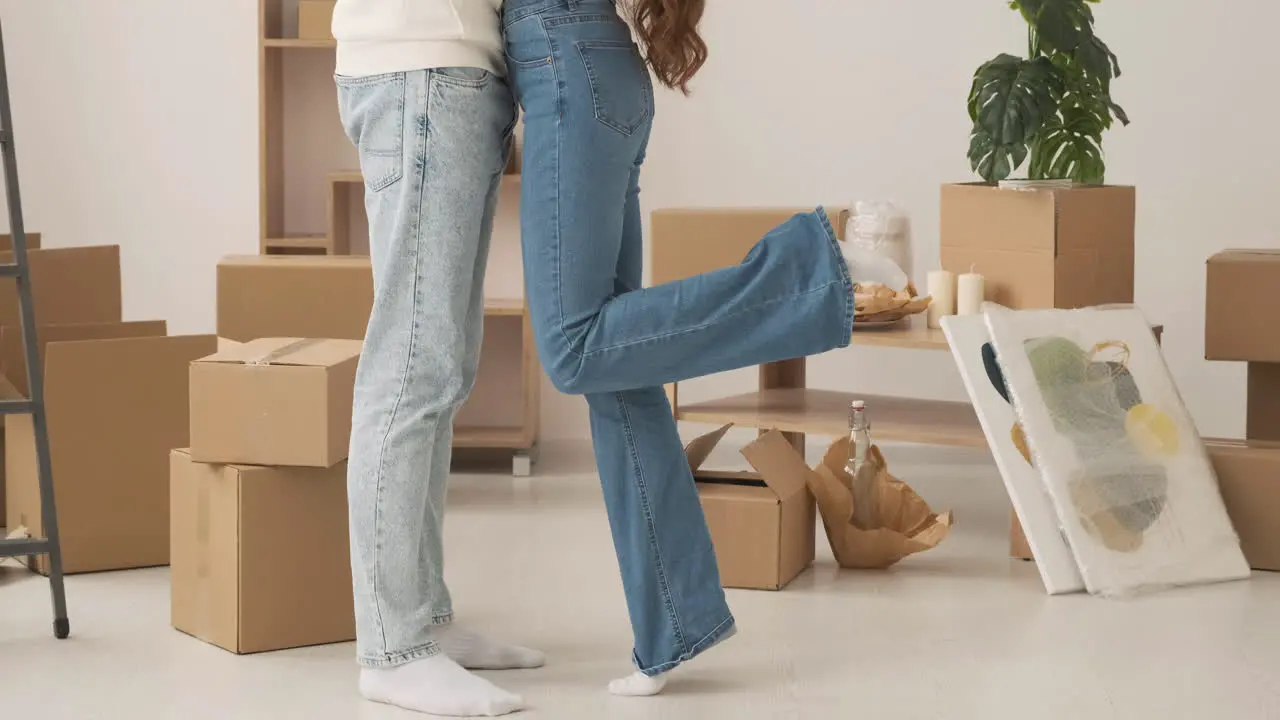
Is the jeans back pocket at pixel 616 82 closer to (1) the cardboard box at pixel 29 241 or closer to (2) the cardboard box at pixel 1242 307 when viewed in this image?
(2) the cardboard box at pixel 1242 307

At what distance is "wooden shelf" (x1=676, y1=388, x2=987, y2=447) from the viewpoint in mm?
3172

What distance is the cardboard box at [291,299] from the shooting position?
316 cm

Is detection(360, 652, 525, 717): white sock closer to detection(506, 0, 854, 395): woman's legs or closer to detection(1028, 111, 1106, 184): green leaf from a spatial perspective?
detection(506, 0, 854, 395): woman's legs

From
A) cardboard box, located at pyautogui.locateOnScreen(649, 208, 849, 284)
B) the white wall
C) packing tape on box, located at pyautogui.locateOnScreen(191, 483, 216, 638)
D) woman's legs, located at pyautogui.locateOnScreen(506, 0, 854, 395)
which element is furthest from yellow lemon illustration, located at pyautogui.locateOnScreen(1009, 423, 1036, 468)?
packing tape on box, located at pyautogui.locateOnScreen(191, 483, 216, 638)

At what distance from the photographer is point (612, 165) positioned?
6.45 feet

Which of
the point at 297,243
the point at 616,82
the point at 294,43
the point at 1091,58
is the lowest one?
the point at 297,243

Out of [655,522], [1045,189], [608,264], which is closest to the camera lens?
[608,264]

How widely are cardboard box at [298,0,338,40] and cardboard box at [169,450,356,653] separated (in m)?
1.81

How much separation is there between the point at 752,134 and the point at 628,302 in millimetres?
2556

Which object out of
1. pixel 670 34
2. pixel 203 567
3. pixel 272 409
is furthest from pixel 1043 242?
pixel 203 567

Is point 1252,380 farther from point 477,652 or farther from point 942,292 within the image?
point 477,652

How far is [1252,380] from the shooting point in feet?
11.0

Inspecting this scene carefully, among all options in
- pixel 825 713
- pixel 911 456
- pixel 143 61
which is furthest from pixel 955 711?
pixel 143 61

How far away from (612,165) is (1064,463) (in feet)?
4.42
